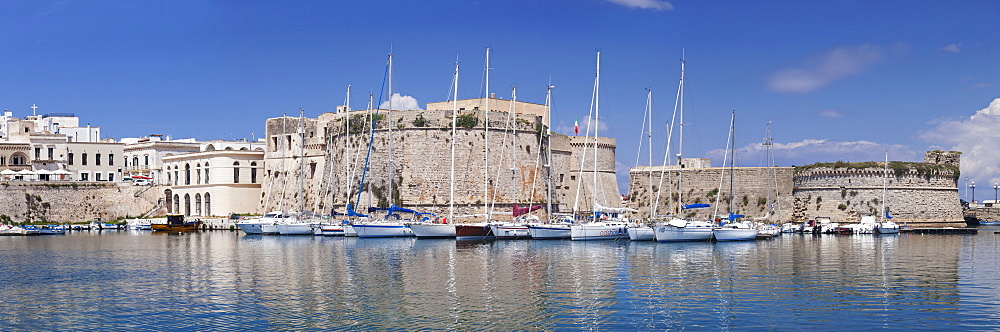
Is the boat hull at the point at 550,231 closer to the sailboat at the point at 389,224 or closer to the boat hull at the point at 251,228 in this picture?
the sailboat at the point at 389,224

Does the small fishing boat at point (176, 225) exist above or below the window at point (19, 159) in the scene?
below

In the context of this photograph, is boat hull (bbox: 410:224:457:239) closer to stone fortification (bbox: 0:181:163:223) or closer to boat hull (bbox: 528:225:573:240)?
boat hull (bbox: 528:225:573:240)

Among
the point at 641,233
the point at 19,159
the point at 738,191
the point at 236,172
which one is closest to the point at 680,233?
the point at 641,233

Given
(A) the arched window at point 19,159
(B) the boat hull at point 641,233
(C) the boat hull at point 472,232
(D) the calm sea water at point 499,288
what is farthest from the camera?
(A) the arched window at point 19,159

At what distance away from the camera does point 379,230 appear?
40.1 metres

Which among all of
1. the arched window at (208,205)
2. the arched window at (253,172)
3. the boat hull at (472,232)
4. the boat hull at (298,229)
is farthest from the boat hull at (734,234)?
the arched window at (208,205)

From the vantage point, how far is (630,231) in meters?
37.8

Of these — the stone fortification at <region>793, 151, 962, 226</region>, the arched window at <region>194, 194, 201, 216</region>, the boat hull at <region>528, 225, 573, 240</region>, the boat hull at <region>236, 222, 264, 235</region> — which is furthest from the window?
the stone fortification at <region>793, 151, 962, 226</region>

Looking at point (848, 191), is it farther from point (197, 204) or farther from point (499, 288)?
point (197, 204)

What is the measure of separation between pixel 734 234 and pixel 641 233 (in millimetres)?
3771

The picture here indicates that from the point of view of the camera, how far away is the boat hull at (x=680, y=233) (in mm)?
36812

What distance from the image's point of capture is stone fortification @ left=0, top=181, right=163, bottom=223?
52.1 metres

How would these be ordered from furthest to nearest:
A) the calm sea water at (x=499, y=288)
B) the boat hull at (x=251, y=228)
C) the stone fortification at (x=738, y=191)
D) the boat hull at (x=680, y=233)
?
the stone fortification at (x=738, y=191), the boat hull at (x=251, y=228), the boat hull at (x=680, y=233), the calm sea water at (x=499, y=288)

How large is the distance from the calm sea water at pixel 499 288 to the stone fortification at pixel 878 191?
47.8 feet
